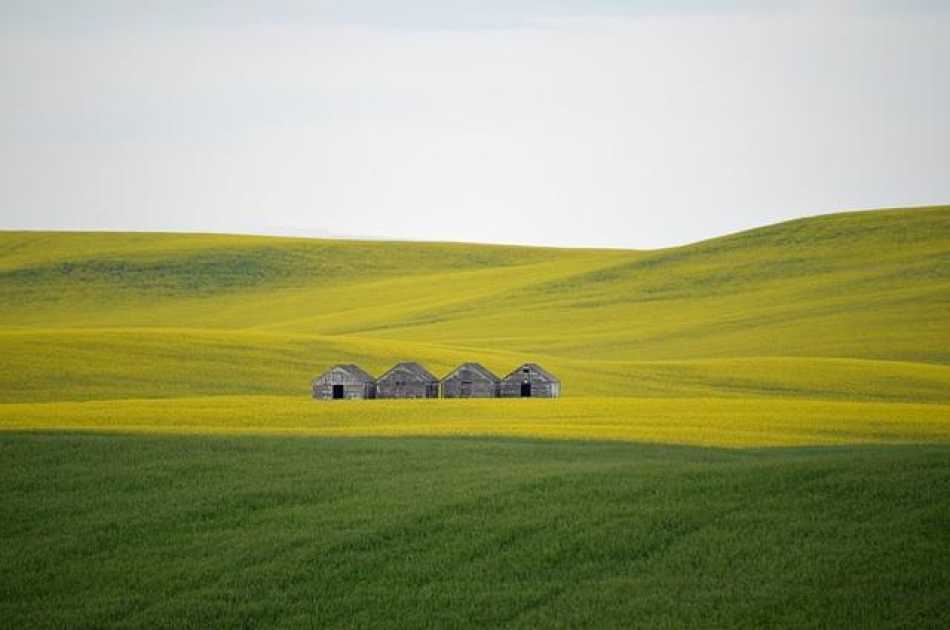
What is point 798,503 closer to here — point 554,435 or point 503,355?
point 554,435

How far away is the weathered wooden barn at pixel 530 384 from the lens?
44.7 m

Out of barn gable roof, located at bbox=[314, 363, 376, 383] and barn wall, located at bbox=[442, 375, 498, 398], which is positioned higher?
barn gable roof, located at bbox=[314, 363, 376, 383]

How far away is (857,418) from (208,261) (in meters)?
66.8

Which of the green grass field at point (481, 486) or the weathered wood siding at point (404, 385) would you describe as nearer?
the green grass field at point (481, 486)

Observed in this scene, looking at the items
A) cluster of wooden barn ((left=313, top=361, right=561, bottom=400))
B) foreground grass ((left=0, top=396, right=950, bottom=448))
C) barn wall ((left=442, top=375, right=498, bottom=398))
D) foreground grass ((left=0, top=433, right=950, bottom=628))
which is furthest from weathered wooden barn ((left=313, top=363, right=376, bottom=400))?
foreground grass ((left=0, top=433, right=950, bottom=628))

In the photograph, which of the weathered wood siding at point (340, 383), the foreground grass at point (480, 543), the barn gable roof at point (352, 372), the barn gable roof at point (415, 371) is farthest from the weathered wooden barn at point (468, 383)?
the foreground grass at point (480, 543)

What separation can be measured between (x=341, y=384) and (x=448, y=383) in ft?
11.1

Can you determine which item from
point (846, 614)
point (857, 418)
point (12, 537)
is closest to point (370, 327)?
point (857, 418)

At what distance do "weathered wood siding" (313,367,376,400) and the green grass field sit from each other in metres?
2.69

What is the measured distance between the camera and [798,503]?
1909 centimetres

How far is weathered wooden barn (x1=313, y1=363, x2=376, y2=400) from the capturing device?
44.2 metres

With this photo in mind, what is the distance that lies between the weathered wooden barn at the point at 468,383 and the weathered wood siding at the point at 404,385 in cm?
40

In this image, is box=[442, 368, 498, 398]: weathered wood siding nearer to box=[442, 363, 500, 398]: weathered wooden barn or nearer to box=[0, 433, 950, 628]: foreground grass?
box=[442, 363, 500, 398]: weathered wooden barn

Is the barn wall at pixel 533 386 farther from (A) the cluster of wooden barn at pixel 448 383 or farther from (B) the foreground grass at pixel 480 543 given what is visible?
(B) the foreground grass at pixel 480 543
